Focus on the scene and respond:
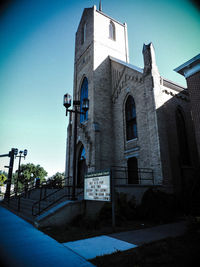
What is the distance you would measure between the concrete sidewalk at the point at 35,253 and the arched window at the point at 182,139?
10.7 m

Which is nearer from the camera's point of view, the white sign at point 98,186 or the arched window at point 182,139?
the white sign at point 98,186

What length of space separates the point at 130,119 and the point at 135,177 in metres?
4.97

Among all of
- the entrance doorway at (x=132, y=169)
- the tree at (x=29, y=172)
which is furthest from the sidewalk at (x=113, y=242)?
the tree at (x=29, y=172)

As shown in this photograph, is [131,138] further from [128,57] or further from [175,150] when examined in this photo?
[128,57]

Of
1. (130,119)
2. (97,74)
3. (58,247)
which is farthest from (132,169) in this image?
(97,74)

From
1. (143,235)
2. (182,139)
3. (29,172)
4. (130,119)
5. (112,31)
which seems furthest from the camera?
(29,172)

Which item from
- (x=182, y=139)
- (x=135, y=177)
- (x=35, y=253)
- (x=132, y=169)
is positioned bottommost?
(x=35, y=253)

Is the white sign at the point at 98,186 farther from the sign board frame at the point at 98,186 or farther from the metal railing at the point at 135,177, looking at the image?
the metal railing at the point at 135,177

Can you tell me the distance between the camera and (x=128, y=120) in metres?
15.6

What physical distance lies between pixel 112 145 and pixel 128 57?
12454mm

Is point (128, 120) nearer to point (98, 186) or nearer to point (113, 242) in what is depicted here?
point (98, 186)

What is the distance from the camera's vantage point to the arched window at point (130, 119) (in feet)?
49.0

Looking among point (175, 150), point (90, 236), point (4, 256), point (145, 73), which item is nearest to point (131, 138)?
point (175, 150)

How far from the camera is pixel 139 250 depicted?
4.52 meters
